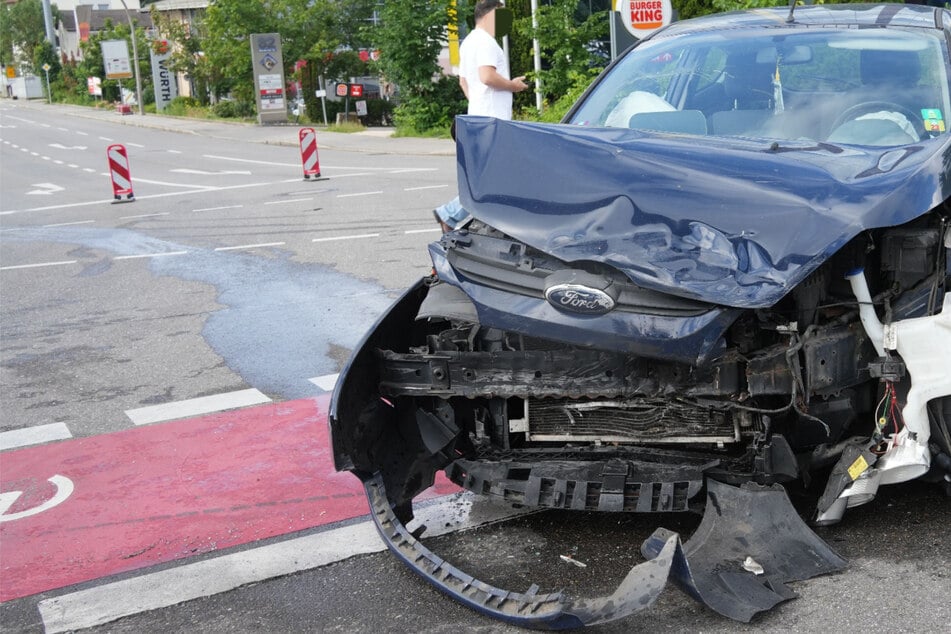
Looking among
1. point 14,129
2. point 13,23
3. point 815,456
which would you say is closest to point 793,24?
point 815,456

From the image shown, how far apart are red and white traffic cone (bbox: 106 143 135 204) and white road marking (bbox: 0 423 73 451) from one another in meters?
12.4

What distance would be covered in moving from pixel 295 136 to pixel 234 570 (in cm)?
3104

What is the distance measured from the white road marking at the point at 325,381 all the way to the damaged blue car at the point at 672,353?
244 cm

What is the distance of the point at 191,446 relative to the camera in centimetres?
565

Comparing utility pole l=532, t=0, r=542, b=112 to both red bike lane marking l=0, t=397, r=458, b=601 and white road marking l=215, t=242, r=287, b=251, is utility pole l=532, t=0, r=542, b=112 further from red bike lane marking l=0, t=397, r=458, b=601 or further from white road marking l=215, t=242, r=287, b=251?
red bike lane marking l=0, t=397, r=458, b=601

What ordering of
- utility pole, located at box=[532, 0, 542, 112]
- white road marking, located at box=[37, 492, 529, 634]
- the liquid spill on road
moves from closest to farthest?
white road marking, located at box=[37, 492, 529, 634] → the liquid spill on road → utility pole, located at box=[532, 0, 542, 112]

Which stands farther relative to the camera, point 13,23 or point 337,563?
point 13,23

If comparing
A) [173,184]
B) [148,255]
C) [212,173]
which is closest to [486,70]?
[148,255]

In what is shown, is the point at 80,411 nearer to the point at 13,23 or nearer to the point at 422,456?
the point at 422,456

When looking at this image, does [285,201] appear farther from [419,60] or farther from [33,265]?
[419,60]

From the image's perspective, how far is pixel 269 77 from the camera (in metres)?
41.0

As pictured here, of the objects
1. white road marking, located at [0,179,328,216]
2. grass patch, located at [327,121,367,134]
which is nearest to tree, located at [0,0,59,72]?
grass patch, located at [327,121,367,134]

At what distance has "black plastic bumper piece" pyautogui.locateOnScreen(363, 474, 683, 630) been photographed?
3.14m

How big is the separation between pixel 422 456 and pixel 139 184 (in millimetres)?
18206
